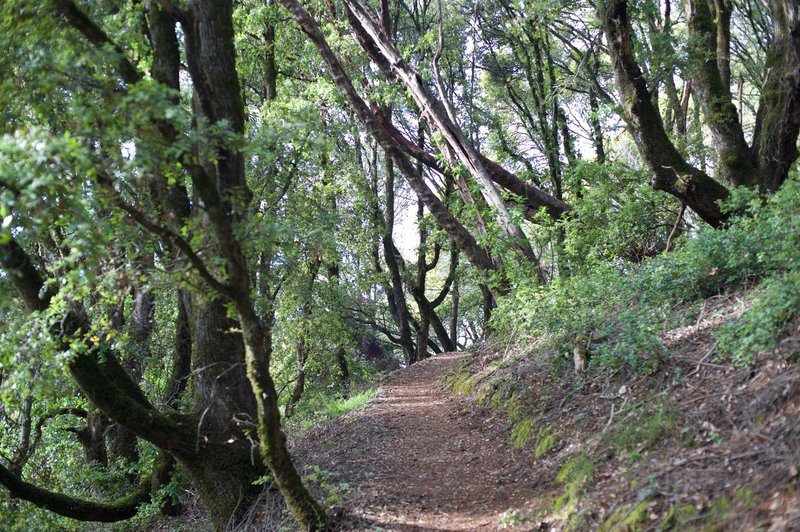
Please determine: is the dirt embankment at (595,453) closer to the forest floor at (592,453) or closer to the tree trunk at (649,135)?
the forest floor at (592,453)

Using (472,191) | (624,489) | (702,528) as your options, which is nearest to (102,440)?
(472,191)

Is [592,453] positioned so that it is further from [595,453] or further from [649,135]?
[649,135]

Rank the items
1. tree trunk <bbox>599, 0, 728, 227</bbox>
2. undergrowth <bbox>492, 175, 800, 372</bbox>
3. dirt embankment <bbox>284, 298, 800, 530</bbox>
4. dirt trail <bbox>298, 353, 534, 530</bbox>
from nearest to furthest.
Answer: dirt embankment <bbox>284, 298, 800, 530</bbox> → undergrowth <bbox>492, 175, 800, 372</bbox> → dirt trail <bbox>298, 353, 534, 530</bbox> → tree trunk <bbox>599, 0, 728, 227</bbox>

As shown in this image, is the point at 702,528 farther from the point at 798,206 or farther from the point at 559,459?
the point at 798,206

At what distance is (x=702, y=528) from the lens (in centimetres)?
354

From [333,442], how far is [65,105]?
5647 mm

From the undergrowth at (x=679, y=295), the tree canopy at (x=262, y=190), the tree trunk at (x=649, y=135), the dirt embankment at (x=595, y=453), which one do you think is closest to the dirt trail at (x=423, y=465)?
the dirt embankment at (x=595, y=453)

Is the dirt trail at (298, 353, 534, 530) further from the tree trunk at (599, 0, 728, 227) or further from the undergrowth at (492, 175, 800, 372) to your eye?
the tree trunk at (599, 0, 728, 227)

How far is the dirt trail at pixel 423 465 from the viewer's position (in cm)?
571

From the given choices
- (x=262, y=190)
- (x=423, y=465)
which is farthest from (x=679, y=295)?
(x=262, y=190)

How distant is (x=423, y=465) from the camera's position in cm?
727

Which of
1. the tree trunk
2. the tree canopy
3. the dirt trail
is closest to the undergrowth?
the tree trunk

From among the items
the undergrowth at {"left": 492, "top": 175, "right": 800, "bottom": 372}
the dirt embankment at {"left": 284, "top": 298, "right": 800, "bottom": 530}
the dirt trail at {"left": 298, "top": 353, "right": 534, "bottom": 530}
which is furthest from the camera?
the dirt trail at {"left": 298, "top": 353, "right": 534, "bottom": 530}

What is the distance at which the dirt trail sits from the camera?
571 centimetres
